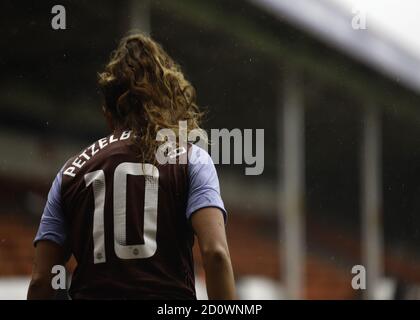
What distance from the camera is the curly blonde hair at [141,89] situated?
181cm

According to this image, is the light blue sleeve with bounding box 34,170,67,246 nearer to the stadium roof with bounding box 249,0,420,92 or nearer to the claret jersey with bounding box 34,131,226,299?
the claret jersey with bounding box 34,131,226,299

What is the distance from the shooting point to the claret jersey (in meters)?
1.69

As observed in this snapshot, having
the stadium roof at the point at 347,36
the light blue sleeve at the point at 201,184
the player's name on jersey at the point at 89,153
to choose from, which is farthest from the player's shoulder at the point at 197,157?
the stadium roof at the point at 347,36

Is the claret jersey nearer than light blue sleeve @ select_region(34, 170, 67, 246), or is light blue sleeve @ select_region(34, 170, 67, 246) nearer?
the claret jersey

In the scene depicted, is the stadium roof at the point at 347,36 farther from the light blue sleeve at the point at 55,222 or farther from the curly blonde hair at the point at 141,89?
the light blue sleeve at the point at 55,222

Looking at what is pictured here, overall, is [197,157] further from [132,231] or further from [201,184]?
[132,231]

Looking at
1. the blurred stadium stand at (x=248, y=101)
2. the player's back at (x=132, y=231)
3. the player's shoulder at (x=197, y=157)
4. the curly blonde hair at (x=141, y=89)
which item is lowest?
the player's back at (x=132, y=231)

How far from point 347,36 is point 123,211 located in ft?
14.3

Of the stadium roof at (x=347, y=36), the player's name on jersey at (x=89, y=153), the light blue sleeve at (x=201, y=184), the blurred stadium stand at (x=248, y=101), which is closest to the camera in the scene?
the light blue sleeve at (x=201, y=184)

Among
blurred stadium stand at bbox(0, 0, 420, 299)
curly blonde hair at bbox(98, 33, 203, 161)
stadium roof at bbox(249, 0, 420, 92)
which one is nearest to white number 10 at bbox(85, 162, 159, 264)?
curly blonde hair at bbox(98, 33, 203, 161)

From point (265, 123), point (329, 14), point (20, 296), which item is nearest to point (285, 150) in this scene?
point (265, 123)

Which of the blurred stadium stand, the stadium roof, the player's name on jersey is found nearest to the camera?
the player's name on jersey

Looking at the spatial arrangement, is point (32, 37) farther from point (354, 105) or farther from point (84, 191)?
point (354, 105)

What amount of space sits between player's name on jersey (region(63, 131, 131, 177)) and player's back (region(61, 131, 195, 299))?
3 centimetres
